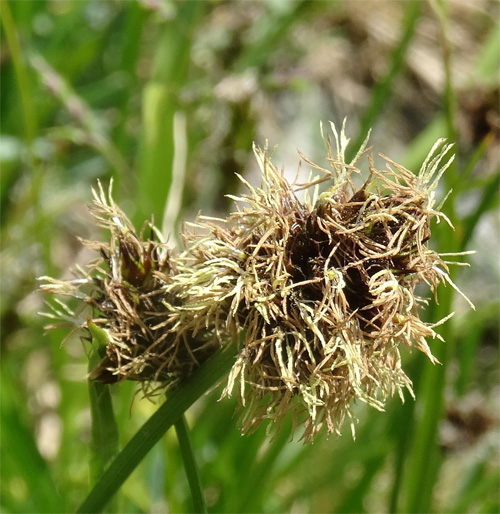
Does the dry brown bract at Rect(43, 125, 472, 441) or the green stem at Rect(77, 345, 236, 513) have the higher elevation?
the dry brown bract at Rect(43, 125, 472, 441)

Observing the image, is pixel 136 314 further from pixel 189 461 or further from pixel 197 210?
pixel 197 210

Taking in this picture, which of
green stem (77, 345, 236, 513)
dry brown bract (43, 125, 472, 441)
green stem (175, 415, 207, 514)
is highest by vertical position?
dry brown bract (43, 125, 472, 441)

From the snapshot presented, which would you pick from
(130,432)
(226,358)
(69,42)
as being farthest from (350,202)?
(69,42)

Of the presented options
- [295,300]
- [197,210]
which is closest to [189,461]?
[295,300]

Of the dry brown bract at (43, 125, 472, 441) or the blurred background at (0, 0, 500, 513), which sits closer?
the dry brown bract at (43, 125, 472, 441)

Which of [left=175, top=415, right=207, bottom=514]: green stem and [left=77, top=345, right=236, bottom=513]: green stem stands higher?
[left=77, top=345, right=236, bottom=513]: green stem
